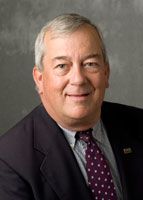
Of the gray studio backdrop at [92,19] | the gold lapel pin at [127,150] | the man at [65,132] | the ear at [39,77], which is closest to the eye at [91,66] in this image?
the man at [65,132]

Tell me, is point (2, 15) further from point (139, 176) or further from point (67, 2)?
point (139, 176)

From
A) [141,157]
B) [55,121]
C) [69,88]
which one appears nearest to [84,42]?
[69,88]

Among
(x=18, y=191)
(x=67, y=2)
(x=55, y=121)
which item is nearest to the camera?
(x=18, y=191)

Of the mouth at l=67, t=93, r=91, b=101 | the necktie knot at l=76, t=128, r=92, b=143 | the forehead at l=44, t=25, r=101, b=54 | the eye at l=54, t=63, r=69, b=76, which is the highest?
the forehead at l=44, t=25, r=101, b=54

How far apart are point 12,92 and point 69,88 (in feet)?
5.51

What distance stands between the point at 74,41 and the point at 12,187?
1.73ft

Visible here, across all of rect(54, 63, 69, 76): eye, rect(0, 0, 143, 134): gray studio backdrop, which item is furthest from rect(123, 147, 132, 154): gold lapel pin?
rect(0, 0, 143, 134): gray studio backdrop

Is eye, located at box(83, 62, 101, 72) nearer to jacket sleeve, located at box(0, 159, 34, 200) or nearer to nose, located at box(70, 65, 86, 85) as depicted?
nose, located at box(70, 65, 86, 85)

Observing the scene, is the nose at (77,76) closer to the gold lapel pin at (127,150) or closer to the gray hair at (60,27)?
the gray hair at (60,27)

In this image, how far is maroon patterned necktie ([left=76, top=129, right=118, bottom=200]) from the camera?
1.99 metres

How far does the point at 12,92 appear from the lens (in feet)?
11.7

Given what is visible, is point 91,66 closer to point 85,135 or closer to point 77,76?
point 77,76

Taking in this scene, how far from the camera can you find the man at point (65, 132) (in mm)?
1916

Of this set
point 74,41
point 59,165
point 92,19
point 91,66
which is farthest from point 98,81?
point 92,19
